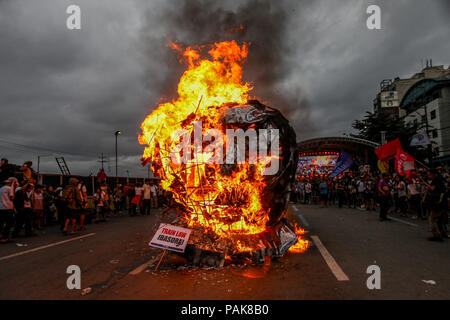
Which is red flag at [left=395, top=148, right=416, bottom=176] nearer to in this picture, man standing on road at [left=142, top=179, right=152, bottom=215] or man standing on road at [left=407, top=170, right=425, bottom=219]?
man standing on road at [left=407, top=170, right=425, bottom=219]

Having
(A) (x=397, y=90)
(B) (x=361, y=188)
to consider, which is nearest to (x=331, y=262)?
(B) (x=361, y=188)

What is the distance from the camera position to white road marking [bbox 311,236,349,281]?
4.59 metres

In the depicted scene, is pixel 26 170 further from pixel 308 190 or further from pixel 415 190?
pixel 308 190

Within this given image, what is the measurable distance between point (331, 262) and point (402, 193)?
367 inches

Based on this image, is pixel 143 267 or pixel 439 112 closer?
pixel 143 267

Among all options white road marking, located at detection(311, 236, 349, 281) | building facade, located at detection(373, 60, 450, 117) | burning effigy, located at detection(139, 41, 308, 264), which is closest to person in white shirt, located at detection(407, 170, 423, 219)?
white road marking, located at detection(311, 236, 349, 281)

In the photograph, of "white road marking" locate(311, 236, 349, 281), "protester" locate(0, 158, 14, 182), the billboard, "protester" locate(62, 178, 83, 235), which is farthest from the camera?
the billboard

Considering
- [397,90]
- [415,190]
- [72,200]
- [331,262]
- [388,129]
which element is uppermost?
[397,90]

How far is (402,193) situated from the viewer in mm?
12617

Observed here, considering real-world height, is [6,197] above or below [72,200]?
above

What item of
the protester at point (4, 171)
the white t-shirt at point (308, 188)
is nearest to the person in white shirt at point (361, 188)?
the white t-shirt at point (308, 188)

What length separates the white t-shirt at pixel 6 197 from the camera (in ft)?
28.1
